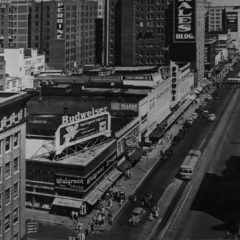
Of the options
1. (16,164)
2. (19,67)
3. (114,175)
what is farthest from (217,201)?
(19,67)

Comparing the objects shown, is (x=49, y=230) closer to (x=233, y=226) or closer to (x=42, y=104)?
(x=233, y=226)

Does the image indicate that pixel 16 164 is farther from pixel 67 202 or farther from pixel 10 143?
pixel 67 202

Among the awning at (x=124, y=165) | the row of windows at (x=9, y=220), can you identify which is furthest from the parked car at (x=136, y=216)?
the row of windows at (x=9, y=220)

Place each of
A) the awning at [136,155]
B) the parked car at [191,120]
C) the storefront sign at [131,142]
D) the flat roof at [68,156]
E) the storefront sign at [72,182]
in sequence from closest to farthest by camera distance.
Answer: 1. the storefront sign at [72,182]
2. the flat roof at [68,156]
3. the storefront sign at [131,142]
4. the awning at [136,155]
5. the parked car at [191,120]

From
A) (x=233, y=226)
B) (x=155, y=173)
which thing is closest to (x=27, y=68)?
(x=155, y=173)

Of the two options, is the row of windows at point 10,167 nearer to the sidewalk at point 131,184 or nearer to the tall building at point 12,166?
the tall building at point 12,166
